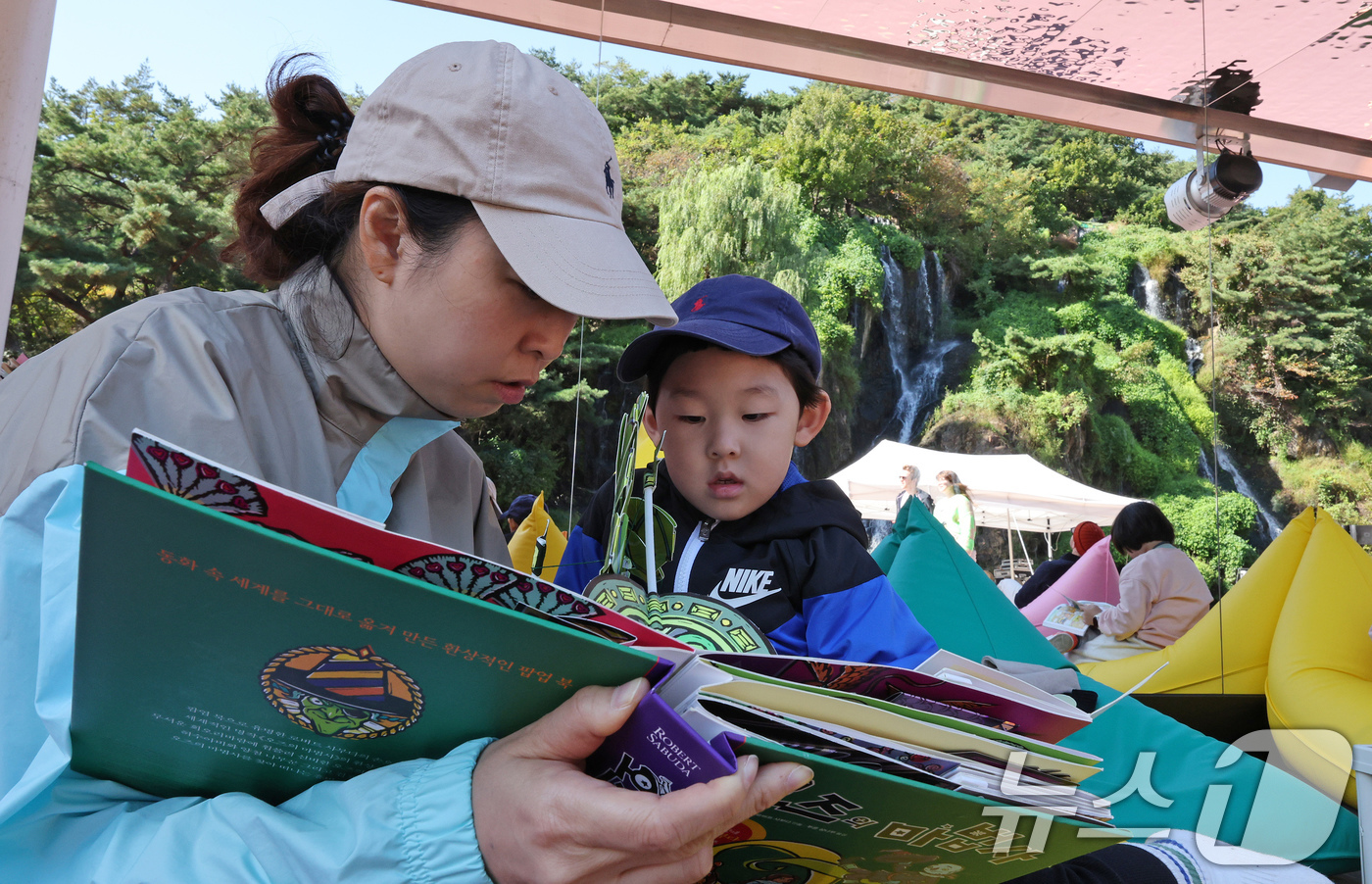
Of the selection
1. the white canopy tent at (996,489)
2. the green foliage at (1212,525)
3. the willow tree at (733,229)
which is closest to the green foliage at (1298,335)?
the green foliage at (1212,525)

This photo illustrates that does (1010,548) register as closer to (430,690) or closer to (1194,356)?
(1194,356)

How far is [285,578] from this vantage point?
0.42 meters

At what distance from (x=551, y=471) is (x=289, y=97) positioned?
931 cm

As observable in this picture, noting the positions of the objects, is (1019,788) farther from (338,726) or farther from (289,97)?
(289,97)

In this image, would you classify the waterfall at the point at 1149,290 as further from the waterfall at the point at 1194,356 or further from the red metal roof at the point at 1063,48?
the red metal roof at the point at 1063,48

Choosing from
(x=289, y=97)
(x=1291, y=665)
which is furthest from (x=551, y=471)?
(x=289, y=97)

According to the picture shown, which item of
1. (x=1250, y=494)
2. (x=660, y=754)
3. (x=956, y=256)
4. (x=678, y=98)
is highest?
(x=678, y=98)

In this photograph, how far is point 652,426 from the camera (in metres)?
1.30

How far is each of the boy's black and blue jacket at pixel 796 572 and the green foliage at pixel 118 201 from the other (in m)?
11.6

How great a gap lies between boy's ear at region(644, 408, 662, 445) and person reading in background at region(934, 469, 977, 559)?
21.2 ft

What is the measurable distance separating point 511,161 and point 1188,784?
205 cm

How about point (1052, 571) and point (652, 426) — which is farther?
point (1052, 571)

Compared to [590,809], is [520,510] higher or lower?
lower

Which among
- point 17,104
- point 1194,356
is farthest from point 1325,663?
point 1194,356
